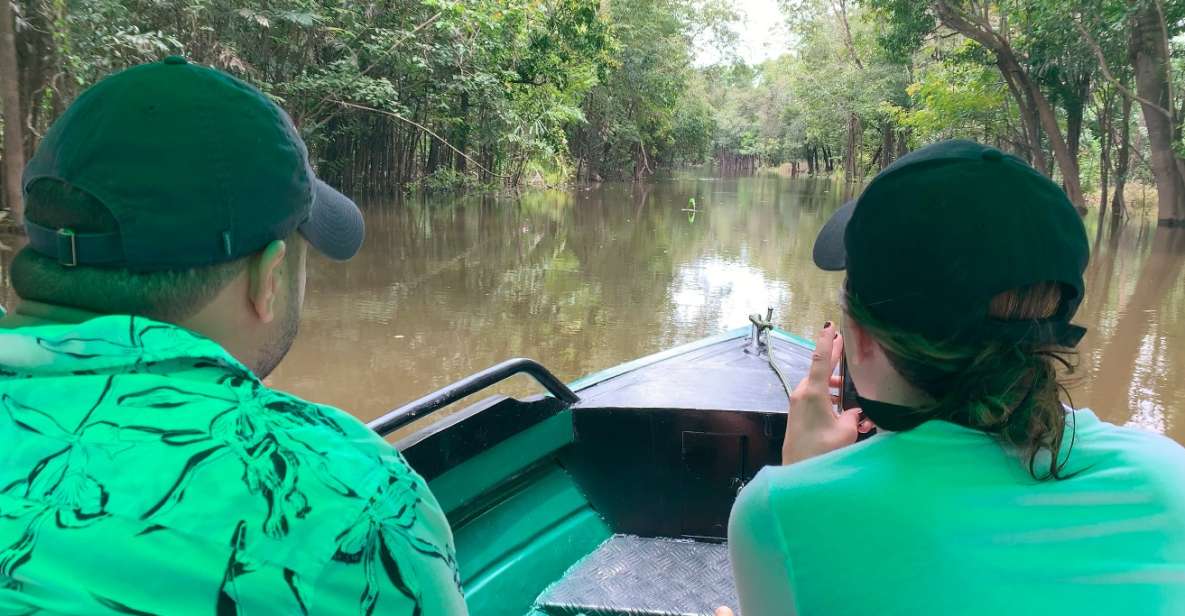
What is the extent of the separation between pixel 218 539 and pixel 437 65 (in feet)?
51.5

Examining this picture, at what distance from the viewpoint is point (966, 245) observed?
809 mm

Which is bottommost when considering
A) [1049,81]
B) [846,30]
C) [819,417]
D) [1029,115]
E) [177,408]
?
[819,417]

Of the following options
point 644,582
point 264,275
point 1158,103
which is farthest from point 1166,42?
point 264,275

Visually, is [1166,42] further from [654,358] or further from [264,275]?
[264,275]

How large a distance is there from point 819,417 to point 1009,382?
15.4 inches

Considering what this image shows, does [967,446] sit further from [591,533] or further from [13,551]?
[591,533]

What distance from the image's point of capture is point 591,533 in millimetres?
2717

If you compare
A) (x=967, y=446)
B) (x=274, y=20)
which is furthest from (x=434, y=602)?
(x=274, y=20)

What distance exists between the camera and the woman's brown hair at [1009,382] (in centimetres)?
82

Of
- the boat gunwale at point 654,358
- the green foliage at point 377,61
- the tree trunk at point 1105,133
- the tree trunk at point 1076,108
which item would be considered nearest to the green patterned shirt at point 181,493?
the boat gunwale at point 654,358

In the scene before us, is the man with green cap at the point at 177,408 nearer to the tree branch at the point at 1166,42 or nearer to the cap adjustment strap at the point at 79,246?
the cap adjustment strap at the point at 79,246

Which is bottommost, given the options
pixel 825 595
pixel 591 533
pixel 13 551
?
pixel 591 533

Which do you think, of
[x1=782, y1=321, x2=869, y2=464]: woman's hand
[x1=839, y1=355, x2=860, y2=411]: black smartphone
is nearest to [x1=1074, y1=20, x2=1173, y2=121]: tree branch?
[x1=839, y1=355, x2=860, y2=411]: black smartphone

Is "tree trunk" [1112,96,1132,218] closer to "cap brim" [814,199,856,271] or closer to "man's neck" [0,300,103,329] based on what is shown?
"cap brim" [814,199,856,271]
